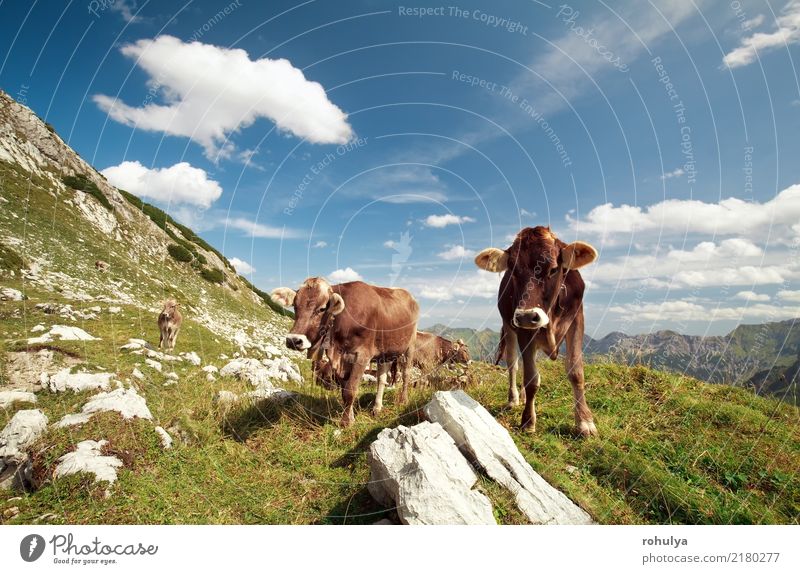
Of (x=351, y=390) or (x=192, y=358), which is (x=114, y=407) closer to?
(x=351, y=390)

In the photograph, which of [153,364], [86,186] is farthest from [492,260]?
[86,186]

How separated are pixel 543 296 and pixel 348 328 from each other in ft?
16.9

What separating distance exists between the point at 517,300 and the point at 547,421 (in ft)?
9.68

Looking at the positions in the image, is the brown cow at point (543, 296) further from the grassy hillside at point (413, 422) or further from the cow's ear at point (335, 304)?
the cow's ear at point (335, 304)

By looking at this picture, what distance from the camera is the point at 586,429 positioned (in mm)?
6543

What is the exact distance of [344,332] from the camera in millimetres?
9461

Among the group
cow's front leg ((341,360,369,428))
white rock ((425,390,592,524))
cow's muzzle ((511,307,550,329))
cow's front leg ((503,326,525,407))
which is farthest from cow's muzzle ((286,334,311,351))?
cow's muzzle ((511,307,550,329))

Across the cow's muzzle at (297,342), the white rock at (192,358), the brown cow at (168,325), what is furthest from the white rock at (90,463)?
the brown cow at (168,325)

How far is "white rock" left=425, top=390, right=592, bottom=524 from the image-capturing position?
15.8 feet

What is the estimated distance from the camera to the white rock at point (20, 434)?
5.64 meters

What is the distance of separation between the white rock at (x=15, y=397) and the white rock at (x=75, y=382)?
0.40m

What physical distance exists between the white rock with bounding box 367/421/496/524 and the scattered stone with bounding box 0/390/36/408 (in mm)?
7713
